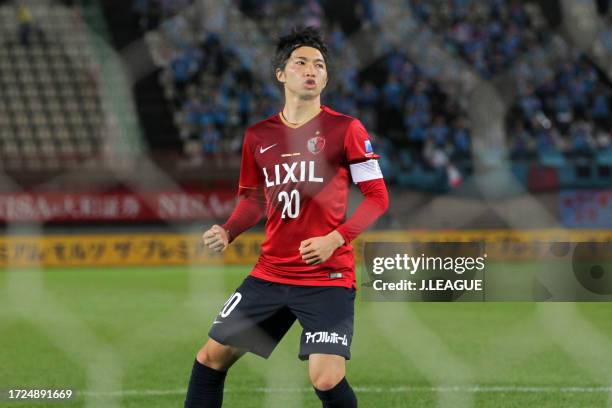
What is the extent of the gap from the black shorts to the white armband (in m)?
0.34

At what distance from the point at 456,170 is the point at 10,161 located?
16.8 feet

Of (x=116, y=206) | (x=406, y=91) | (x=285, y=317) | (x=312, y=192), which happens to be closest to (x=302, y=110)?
(x=312, y=192)

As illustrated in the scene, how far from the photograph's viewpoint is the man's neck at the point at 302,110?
3.18 m

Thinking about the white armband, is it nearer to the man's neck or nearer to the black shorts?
the man's neck

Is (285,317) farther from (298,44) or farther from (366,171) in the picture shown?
(298,44)

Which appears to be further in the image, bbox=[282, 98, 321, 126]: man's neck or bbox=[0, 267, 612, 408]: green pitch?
bbox=[0, 267, 612, 408]: green pitch

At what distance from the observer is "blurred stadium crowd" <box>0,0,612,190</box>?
11.3 meters

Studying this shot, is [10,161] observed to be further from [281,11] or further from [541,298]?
[541,298]

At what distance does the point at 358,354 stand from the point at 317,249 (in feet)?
8.78

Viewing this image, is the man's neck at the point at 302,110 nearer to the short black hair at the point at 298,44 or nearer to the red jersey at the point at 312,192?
the red jersey at the point at 312,192

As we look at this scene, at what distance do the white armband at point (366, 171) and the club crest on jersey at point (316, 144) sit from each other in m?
0.12

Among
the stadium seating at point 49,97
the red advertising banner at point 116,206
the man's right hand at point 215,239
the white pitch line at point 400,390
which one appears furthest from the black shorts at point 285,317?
the red advertising banner at point 116,206

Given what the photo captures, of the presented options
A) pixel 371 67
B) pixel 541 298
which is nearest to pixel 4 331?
pixel 541 298

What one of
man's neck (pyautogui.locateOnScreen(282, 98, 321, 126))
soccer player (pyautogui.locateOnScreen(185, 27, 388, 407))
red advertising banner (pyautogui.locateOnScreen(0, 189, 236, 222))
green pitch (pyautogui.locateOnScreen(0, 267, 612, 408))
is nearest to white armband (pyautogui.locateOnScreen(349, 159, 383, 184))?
soccer player (pyautogui.locateOnScreen(185, 27, 388, 407))
